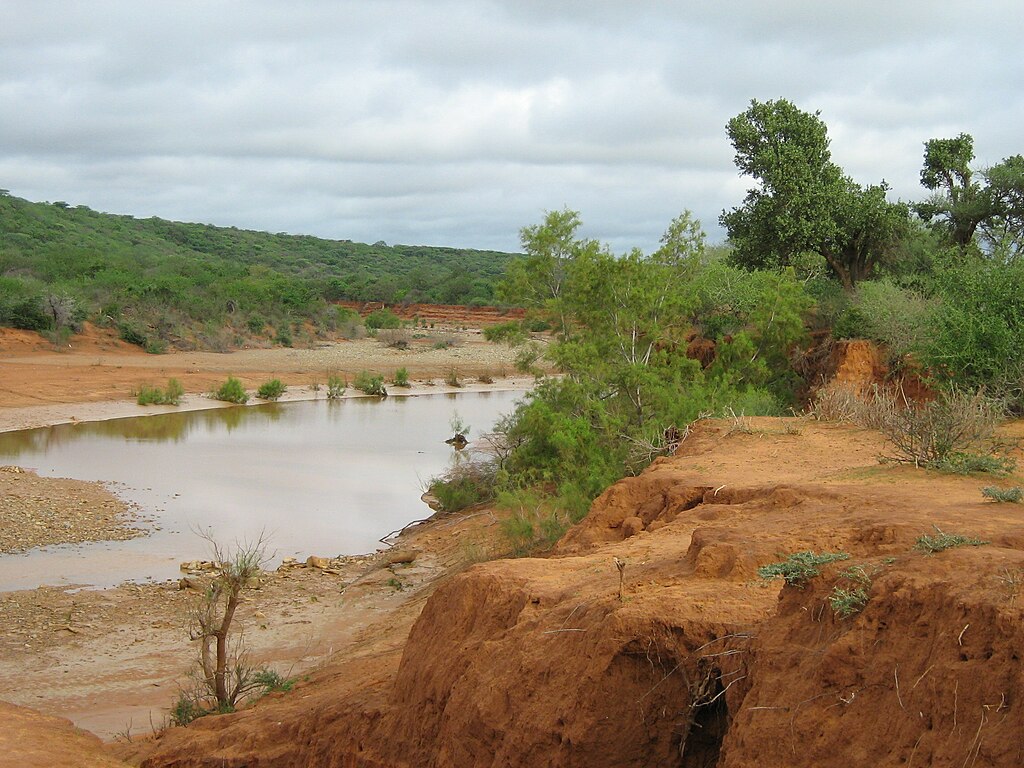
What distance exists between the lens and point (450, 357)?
53.9 meters

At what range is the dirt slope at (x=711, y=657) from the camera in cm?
454

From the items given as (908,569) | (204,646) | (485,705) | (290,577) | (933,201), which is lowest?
(290,577)

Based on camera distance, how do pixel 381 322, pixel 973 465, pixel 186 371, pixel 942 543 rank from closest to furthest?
pixel 942 543, pixel 973 465, pixel 186 371, pixel 381 322

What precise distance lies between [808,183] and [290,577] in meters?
14.4

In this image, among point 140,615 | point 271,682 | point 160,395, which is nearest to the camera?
point 271,682

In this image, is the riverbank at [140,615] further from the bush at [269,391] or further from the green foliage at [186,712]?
Result: the bush at [269,391]

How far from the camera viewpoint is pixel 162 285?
52531 millimetres

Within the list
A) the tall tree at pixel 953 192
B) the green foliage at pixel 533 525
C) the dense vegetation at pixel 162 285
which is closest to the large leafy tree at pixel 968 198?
the tall tree at pixel 953 192

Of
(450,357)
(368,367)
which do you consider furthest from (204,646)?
(450,357)

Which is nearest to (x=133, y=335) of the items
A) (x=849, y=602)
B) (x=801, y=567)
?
(x=801, y=567)

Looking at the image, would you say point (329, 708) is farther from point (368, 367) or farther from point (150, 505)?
point (368, 367)

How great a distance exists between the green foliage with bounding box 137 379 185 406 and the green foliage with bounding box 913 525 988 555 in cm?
3437

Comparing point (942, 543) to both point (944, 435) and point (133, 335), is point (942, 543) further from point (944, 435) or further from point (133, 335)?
point (133, 335)

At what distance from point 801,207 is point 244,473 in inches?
571
